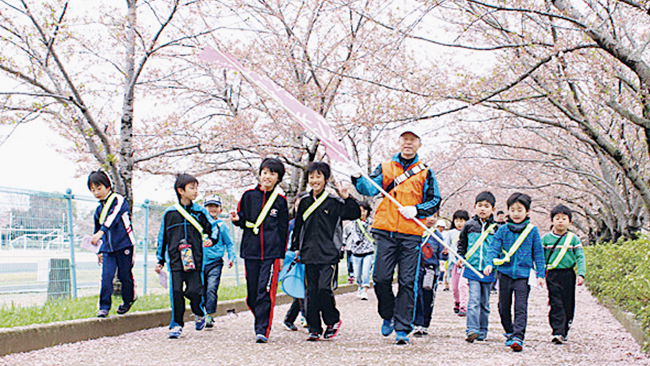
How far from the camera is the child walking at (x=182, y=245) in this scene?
653 cm

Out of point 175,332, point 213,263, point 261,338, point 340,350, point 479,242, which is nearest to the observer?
point 340,350

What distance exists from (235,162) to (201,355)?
9.68 metres

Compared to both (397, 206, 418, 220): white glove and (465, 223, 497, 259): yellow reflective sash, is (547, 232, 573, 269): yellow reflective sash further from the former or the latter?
(397, 206, 418, 220): white glove

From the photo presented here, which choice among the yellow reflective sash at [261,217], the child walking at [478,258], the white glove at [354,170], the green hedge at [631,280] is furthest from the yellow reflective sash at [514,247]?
the yellow reflective sash at [261,217]

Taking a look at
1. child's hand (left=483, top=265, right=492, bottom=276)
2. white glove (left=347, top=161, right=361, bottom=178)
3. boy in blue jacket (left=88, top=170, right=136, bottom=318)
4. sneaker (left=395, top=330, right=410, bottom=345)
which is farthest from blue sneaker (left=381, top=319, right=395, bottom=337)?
boy in blue jacket (left=88, top=170, right=136, bottom=318)

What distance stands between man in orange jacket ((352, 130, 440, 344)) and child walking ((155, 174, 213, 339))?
1.68 metres

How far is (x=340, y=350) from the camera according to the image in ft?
18.8

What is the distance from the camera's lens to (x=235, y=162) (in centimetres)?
1491

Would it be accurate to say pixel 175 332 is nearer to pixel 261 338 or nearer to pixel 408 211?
pixel 261 338

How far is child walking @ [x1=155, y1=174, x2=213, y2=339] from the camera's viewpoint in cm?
653

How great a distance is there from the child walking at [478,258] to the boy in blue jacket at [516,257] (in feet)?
0.68

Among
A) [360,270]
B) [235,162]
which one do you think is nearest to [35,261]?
[360,270]

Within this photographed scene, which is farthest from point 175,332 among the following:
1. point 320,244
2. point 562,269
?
point 562,269

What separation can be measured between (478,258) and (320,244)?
1.69m
